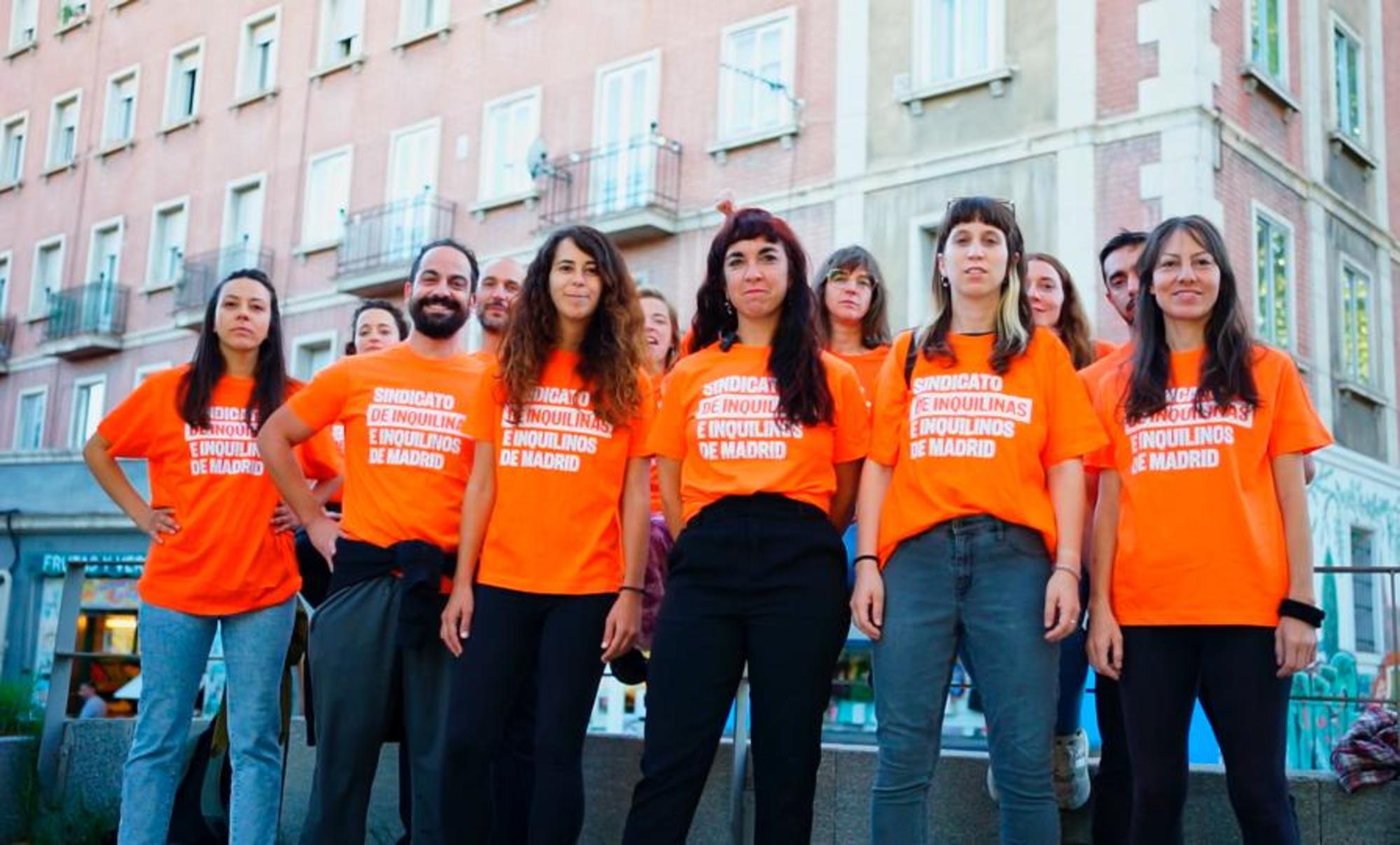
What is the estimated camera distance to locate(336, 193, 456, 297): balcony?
74.6 feet

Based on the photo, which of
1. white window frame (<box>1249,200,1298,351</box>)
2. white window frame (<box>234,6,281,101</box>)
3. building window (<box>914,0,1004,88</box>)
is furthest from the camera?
white window frame (<box>234,6,281,101</box>)

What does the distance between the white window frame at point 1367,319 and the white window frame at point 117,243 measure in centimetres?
2237

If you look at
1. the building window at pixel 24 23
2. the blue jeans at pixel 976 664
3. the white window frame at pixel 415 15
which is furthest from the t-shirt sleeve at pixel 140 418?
the building window at pixel 24 23

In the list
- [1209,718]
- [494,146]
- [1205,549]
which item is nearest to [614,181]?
[494,146]

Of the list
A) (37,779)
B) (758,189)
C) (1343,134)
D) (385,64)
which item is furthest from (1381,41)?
(37,779)

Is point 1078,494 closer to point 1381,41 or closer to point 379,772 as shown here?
point 379,772

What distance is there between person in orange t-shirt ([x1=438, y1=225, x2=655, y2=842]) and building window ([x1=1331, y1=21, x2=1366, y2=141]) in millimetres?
16343

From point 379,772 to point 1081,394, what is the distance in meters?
4.08

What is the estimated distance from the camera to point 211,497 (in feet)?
18.5

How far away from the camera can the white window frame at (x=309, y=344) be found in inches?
973

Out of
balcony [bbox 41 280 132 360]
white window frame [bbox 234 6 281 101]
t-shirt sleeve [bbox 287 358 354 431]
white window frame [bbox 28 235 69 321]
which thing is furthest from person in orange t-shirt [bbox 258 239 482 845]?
white window frame [bbox 28 235 69 321]

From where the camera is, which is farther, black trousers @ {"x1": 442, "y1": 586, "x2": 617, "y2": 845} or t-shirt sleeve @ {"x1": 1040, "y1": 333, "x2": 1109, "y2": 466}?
black trousers @ {"x1": 442, "y1": 586, "x2": 617, "y2": 845}

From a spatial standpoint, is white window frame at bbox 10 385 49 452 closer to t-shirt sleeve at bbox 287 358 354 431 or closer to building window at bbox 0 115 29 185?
building window at bbox 0 115 29 185

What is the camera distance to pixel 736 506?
4.42 metres
